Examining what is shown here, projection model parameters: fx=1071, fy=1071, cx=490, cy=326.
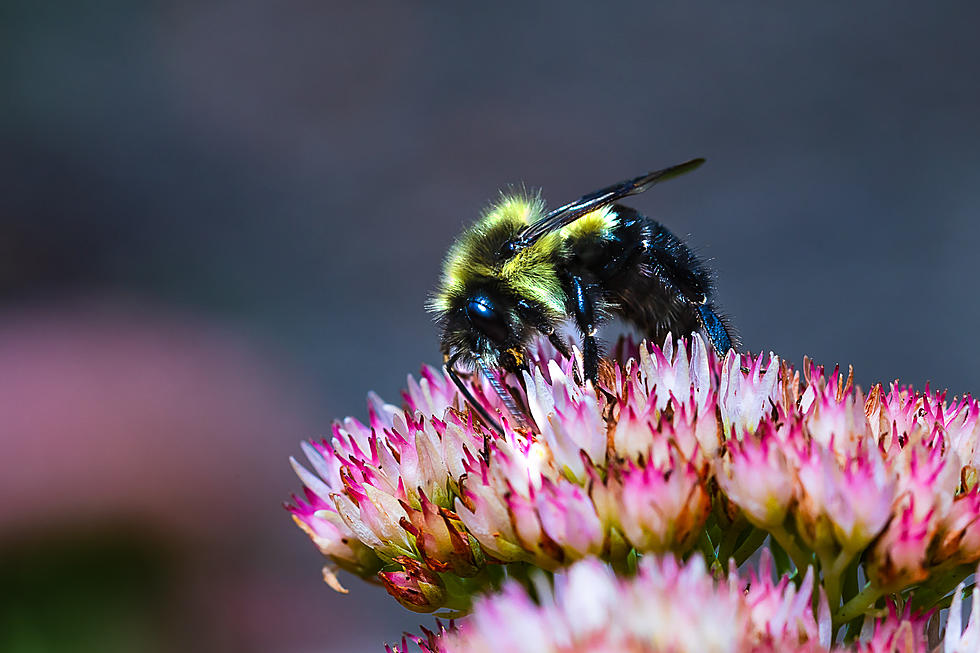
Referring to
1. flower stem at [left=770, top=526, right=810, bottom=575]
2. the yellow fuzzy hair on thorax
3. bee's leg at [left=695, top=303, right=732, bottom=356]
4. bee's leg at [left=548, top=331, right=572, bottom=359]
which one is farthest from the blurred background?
flower stem at [left=770, top=526, right=810, bottom=575]

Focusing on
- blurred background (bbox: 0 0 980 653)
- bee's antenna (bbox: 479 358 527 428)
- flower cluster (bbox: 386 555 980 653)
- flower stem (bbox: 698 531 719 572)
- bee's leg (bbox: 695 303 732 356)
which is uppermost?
blurred background (bbox: 0 0 980 653)

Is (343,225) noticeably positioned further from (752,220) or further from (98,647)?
(98,647)

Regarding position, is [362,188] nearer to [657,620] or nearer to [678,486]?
[678,486]

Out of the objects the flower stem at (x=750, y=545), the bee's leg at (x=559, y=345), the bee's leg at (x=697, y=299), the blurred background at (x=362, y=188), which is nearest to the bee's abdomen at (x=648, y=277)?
the bee's leg at (x=697, y=299)

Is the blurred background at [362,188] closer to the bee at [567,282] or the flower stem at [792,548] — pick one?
the bee at [567,282]

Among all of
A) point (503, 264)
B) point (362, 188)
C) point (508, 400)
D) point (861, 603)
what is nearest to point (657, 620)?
point (861, 603)

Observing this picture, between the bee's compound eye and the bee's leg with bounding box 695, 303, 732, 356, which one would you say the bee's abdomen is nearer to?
the bee's leg with bounding box 695, 303, 732, 356

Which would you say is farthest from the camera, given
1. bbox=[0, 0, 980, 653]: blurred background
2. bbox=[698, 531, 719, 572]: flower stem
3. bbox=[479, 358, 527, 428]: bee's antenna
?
bbox=[0, 0, 980, 653]: blurred background

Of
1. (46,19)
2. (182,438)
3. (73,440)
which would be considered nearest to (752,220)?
(182,438)
